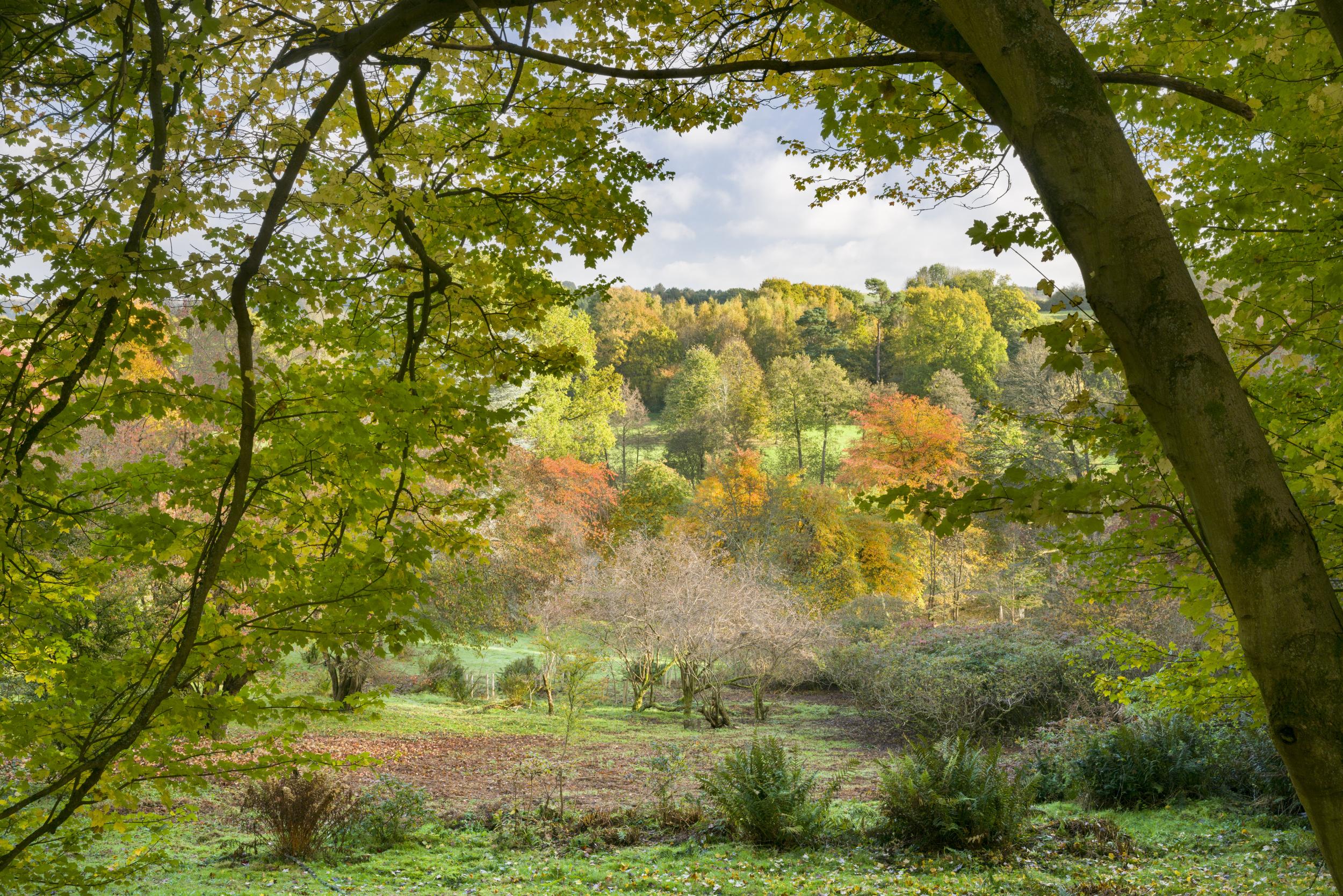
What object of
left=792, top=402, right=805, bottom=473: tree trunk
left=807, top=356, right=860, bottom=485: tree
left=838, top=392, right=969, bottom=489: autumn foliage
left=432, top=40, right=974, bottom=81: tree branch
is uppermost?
left=807, top=356, right=860, bottom=485: tree

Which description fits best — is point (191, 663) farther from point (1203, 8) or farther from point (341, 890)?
point (1203, 8)

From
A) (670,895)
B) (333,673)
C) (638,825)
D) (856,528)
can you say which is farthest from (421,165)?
(856,528)

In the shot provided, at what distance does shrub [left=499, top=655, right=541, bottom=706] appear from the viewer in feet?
50.5

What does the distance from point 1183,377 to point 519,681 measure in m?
15.9

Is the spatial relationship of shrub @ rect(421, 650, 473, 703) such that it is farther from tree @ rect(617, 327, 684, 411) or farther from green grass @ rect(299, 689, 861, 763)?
tree @ rect(617, 327, 684, 411)

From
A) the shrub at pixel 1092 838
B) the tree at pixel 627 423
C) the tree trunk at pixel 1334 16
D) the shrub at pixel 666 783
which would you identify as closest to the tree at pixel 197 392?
the tree trunk at pixel 1334 16

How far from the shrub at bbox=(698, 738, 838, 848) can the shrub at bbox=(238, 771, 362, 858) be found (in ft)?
10.9

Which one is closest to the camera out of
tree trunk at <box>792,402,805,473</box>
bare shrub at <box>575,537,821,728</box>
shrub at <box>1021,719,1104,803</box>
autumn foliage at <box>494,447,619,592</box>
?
shrub at <box>1021,719,1104,803</box>

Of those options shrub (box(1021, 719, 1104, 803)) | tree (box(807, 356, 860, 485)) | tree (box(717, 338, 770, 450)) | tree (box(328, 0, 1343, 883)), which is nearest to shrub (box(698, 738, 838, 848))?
shrub (box(1021, 719, 1104, 803))

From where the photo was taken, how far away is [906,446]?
21.6m

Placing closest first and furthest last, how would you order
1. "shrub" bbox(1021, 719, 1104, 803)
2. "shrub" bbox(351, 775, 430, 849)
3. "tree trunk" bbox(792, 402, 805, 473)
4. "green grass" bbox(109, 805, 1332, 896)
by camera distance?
"green grass" bbox(109, 805, 1332, 896) → "shrub" bbox(351, 775, 430, 849) → "shrub" bbox(1021, 719, 1104, 803) → "tree trunk" bbox(792, 402, 805, 473)

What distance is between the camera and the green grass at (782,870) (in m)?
5.32

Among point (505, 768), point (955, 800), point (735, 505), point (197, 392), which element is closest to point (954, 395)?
point (735, 505)

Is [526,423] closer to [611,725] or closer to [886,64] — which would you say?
[886,64]
